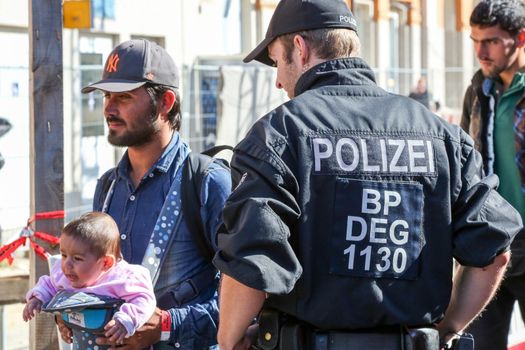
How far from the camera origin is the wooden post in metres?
3.99

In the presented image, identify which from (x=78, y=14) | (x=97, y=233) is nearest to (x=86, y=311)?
(x=97, y=233)

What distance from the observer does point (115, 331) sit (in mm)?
3166

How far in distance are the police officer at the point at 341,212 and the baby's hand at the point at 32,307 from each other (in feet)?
2.55

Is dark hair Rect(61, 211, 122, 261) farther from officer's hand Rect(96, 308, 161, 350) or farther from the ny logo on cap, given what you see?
the ny logo on cap

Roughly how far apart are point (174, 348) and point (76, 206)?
6058mm

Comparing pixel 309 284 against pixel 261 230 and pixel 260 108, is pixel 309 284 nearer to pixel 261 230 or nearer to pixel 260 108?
pixel 261 230

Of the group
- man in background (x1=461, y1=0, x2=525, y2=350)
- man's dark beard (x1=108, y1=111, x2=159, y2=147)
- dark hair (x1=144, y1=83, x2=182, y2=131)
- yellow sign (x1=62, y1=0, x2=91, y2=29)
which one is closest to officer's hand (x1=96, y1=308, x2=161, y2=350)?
man's dark beard (x1=108, y1=111, x2=159, y2=147)

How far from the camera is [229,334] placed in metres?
2.81

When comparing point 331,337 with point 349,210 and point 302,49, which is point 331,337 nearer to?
point 349,210

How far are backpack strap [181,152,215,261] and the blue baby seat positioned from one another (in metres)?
0.34

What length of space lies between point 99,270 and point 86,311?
0.15m

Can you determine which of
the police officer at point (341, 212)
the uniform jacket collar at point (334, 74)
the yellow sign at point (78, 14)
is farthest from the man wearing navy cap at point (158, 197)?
the yellow sign at point (78, 14)

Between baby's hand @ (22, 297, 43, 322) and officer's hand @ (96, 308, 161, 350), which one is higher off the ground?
baby's hand @ (22, 297, 43, 322)

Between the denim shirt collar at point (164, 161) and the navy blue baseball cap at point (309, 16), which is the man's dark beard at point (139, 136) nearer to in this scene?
the denim shirt collar at point (164, 161)
